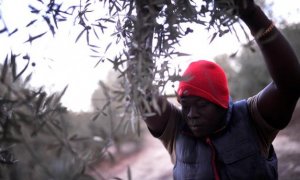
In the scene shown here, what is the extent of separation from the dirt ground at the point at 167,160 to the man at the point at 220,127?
268 centimetres

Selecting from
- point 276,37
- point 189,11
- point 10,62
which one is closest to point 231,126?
point 276,37

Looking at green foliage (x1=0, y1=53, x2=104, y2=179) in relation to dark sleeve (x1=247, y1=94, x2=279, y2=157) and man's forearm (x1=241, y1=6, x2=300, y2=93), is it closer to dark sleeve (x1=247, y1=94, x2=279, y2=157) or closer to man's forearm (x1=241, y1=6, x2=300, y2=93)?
man's forearm (x1=241, y1=6, x2=300, y2=93)

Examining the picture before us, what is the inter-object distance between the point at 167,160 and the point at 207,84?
46.9 ft

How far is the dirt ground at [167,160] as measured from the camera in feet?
29.8

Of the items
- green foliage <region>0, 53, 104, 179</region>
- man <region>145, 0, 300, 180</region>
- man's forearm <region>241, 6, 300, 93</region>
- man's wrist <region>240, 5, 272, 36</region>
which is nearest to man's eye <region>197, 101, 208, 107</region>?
man <region>145, 0, 300, 180</region>

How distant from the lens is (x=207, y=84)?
8.39ft

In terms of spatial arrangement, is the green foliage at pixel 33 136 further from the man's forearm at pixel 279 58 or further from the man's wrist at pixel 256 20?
the man's forearm at pixel 279 58

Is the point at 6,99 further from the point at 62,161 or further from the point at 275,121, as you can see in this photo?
the point at 275,121

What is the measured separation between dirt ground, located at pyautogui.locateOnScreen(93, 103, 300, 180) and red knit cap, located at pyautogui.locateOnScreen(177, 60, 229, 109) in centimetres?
286

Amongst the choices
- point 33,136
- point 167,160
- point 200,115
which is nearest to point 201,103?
point 200,115

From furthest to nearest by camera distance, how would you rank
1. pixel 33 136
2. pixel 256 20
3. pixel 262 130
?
pixel 262 130 < pixel 256 20 < pixel 33 136

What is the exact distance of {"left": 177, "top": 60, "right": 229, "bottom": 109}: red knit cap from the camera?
8.39 feet

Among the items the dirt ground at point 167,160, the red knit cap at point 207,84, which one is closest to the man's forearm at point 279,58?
the red knit cap at point 207,84

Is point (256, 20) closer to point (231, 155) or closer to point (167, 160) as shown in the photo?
point (231, 155)
